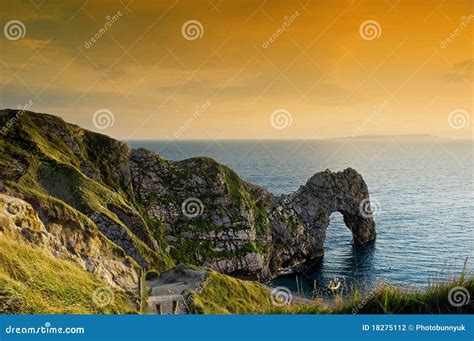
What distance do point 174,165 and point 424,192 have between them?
8944 cm

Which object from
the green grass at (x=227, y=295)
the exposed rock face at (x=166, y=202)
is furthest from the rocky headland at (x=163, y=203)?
the green grass at (x=227, y=295)

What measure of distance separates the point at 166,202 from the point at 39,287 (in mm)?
51514

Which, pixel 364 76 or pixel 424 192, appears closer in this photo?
pixel 364 76

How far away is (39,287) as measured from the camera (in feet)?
36.1

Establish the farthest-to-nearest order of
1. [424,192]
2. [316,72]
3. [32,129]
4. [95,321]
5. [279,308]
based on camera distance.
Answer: [424,192]
[316,72]
[32,129]
[95,321]
[279,308]

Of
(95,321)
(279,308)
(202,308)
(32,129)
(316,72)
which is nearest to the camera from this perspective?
(279,308)

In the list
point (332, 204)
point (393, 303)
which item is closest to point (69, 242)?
point (393, 303)

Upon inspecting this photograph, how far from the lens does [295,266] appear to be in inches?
2719

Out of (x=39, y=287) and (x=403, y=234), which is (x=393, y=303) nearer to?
(x=39, y=287)

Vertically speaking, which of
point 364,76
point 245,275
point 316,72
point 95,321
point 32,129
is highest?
point 364,76

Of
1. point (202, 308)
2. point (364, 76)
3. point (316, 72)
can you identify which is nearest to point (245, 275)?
point (202, 308)

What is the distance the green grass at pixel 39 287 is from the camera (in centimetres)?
962

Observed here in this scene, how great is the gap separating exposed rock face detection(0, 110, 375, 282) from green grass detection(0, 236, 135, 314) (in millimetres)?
31690

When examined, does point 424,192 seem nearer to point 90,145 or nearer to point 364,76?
point 364,76
